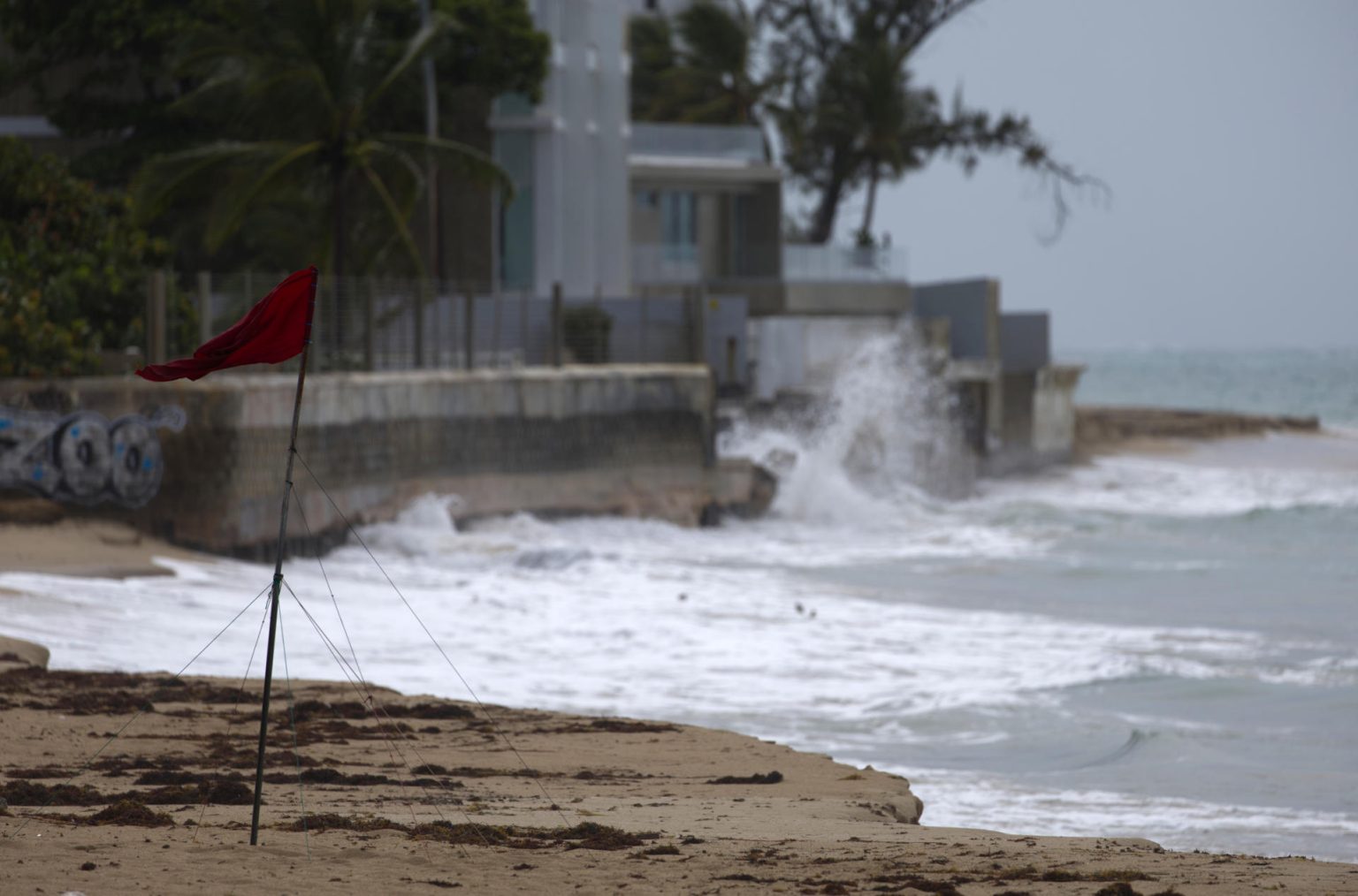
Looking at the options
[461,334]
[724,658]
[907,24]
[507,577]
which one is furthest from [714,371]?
[907,24]

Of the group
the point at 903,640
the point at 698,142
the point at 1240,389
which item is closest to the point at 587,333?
the point at 903,640

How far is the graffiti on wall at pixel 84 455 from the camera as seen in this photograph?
18.7 metres

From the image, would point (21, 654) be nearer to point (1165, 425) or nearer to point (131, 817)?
point (131, 817)

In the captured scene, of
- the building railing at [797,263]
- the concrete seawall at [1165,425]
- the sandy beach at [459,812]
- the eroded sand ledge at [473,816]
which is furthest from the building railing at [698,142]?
the eroded sand ledge at [473,816]

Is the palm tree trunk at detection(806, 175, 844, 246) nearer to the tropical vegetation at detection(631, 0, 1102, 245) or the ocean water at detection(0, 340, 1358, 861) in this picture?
the tropical vegetation at detection(631, 0, 1102, 245)

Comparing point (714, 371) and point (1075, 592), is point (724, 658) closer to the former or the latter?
point (1075, 592)

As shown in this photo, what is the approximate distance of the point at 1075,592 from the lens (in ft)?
73.2

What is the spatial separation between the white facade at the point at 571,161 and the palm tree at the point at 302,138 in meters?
7.86

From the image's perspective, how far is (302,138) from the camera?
2683cm

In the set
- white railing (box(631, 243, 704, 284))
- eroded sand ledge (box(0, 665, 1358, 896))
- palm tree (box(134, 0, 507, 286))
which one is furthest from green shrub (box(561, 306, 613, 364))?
eroded sand ledge (box(0, 665, 1358, 896))

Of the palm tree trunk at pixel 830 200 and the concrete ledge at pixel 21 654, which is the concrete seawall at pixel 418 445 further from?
the palm tree trunk at pixel 830 200

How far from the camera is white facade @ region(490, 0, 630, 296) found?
36406 millimetres

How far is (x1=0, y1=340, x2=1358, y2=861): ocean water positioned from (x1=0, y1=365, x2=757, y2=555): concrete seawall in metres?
0.52

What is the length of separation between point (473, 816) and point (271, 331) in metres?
2.60
